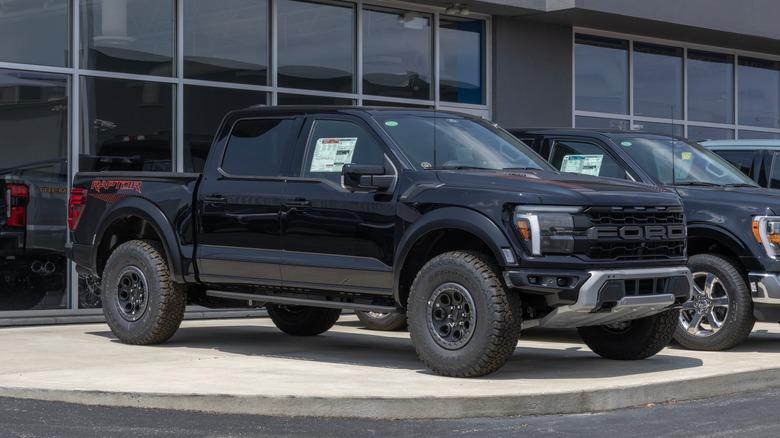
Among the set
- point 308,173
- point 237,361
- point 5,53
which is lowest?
point 237,361

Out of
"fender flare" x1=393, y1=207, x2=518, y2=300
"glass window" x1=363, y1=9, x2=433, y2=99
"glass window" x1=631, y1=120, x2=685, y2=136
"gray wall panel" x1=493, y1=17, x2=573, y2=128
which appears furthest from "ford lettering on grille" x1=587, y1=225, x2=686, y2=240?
"glass window" x1=631, y1=120, x2=685, y2=136

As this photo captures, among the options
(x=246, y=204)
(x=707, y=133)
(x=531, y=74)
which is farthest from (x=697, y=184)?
(x=707, y=133)

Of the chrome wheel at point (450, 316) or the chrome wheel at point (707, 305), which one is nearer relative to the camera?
the chrome wheel at point (450, 316)

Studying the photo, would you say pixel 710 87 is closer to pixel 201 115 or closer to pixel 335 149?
pixel 201 115

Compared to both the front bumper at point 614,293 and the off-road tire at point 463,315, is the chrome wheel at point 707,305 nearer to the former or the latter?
the front bumper at point 614,293

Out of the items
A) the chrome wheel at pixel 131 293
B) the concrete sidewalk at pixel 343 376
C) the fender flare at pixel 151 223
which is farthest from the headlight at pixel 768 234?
the chrome wheel at pixel 131 293

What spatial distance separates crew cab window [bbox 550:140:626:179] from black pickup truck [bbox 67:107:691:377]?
184 centimetres

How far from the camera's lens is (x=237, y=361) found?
33.2ft

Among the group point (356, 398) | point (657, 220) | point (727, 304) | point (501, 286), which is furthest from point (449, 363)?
point (727, 304)

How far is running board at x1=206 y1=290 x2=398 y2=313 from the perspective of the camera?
9.54 metres

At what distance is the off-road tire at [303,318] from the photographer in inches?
482

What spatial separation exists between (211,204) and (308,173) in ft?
3.25

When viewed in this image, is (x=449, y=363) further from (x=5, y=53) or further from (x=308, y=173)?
(x=5, y=53)

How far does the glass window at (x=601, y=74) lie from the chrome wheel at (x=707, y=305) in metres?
8.50
